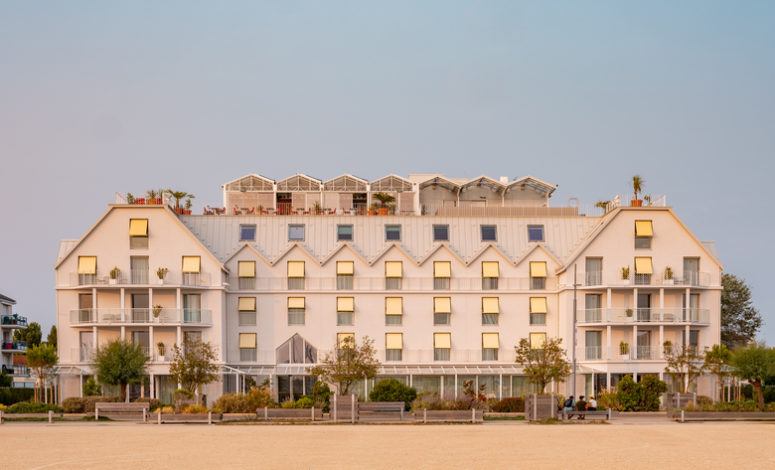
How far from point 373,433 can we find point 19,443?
12.9 meters

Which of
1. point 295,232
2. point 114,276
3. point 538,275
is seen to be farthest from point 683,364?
point 114,276

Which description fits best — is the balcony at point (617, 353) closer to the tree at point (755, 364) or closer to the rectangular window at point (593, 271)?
the rectangular window at point (593, 271)

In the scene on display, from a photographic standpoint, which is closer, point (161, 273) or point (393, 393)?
point (393, 393)

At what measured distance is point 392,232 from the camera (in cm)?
7175

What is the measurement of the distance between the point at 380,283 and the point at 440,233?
591 centimetres

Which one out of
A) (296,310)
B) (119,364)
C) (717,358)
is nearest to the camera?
(717,358)

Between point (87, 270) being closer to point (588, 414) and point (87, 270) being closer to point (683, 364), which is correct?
point (588, 414)

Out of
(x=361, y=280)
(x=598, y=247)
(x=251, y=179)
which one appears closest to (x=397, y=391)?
(x=361, y=280)

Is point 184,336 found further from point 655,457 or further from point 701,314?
point 655,457

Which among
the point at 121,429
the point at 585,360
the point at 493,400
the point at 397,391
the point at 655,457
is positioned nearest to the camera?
the point at 655,457

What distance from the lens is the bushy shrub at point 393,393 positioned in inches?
2219

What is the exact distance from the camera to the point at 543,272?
69.8 m

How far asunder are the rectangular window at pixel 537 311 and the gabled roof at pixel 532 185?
2038 centimetres

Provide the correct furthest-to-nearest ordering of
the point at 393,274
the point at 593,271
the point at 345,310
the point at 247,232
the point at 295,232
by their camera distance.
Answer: the point at 295,232
the point at 247,232
the point at 393,274
the point at 345,310
the point at 593,271
